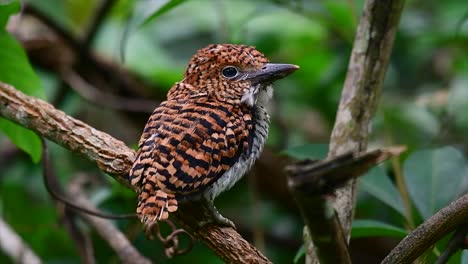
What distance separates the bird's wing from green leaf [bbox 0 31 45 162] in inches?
18.1

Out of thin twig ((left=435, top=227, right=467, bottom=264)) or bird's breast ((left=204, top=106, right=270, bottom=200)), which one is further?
bird's breast ((left=204, top=106, right=270, bottom=200))

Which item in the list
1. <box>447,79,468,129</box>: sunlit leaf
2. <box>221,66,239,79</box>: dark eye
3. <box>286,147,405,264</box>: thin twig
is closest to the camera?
<box>286,147,405,264</box>: thin twig

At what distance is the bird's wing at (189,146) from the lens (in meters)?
2.30

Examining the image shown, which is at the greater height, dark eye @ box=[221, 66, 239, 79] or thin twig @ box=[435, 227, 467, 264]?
dark eye @ box=[221, 66, 239, 79]

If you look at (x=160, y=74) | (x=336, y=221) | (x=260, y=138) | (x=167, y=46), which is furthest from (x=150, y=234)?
(x=167, y=46)

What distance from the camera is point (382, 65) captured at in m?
2.50

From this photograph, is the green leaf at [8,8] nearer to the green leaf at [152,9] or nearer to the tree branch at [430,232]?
the green leaf at [152,9]

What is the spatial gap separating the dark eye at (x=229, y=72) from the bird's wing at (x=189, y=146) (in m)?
0.25

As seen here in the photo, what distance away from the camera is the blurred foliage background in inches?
157

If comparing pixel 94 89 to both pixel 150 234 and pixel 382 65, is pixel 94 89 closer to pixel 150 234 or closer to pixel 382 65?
pixel 150 234

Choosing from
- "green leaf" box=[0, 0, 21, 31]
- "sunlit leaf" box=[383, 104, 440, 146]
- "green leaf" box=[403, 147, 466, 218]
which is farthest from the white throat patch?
"sunlit leaf" box=[383, 104, 440, 146]

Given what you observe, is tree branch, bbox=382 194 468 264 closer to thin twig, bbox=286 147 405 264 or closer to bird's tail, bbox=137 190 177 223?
thin twig, bbox=286 147 405 264

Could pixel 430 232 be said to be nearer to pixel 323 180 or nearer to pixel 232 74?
pixel 323 180

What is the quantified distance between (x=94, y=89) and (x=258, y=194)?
1082 mm
